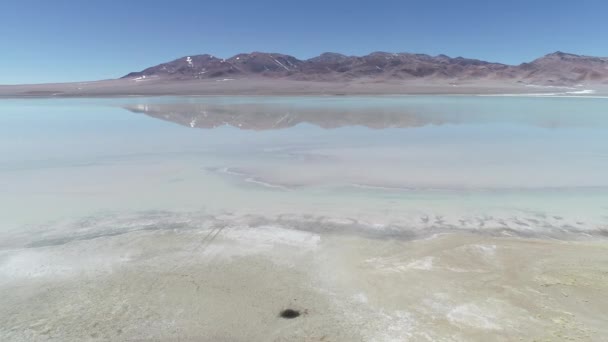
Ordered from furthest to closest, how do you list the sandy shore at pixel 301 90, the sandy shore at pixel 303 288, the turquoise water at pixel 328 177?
the sandy shore at pixel 301 90
the turquoise water at pixel 328 177
the sandy shore at pixel 303 288

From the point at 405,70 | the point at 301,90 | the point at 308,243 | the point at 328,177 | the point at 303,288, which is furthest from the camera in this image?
the point at 405,70

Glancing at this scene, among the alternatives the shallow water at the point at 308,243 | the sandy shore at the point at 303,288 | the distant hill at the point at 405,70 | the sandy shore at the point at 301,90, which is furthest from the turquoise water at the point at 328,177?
the distant hill at the point at 405,70

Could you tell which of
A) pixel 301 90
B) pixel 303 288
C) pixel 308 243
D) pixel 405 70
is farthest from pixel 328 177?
pixel 405 70

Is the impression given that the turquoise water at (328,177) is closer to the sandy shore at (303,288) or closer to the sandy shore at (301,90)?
the sandy shore at (303,288)

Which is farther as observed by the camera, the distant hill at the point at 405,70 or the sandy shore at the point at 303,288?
the distant hill at the point at 405,70

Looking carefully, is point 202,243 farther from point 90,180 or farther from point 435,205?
point 90,180

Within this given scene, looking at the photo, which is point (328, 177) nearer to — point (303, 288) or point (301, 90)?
point (303, 288)

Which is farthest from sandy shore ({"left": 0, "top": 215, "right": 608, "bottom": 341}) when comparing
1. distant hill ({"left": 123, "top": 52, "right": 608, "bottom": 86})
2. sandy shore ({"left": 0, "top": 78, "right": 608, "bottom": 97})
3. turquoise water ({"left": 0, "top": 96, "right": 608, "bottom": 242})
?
distant hill ({"left": 123, "top": 52, "right": 608, "bottom": 86})
